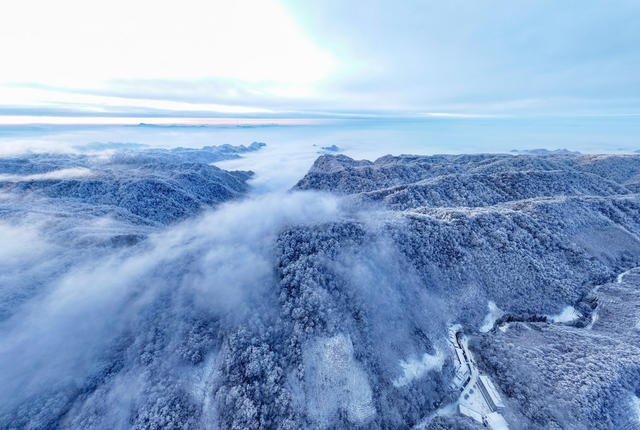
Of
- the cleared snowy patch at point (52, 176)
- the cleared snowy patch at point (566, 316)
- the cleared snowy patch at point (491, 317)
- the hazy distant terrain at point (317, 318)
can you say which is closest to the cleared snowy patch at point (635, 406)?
the hazy distant terrain at point (317, 318)

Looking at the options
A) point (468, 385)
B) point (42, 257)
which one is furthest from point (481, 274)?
point (42, 257)

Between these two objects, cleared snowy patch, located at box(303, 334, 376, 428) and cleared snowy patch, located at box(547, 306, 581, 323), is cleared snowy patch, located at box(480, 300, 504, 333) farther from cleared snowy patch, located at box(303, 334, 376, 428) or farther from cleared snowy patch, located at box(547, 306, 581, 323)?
cleared snowy patch, located at box(303, 334, 376, 428)

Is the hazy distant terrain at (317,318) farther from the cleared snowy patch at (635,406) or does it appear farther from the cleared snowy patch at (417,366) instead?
the cleared snowy patch at (417,366)

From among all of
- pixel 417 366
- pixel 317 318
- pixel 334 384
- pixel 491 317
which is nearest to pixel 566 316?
pixel 491 317

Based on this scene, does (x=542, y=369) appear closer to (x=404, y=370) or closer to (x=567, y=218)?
(x=404, y=370)

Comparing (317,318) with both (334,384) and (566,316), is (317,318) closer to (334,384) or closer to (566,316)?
(334,384)

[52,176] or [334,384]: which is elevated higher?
[334,384]
